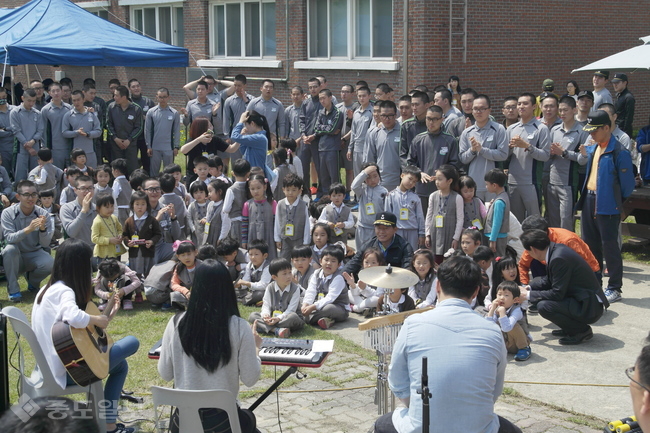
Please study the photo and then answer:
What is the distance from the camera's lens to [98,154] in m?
14.9

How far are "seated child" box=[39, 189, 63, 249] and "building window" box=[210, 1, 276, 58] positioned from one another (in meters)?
9.78

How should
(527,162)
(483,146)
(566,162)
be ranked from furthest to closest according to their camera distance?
(566,162)
(527,162)
(483,146)

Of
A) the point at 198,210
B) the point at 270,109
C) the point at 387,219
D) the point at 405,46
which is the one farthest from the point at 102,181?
the point at 405,46

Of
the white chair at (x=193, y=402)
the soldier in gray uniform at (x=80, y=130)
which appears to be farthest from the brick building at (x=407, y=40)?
the white chair at (x=193, y=402)

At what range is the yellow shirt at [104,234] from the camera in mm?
9398

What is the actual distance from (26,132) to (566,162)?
9381mm

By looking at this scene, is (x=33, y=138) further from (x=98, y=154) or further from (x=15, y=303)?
(x=15, y=303)

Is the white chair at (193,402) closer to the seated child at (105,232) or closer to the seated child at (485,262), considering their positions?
the seated child at (485,262)

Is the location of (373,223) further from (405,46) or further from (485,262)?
(405,46)

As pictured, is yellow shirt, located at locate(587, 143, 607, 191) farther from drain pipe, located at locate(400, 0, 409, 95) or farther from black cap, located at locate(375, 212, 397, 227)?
drain pipe, located at locate(400, 0, 409, 95)

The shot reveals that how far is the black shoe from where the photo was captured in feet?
24.5

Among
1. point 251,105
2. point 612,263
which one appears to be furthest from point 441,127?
Result: point 251,105

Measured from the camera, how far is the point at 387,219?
8.63 m

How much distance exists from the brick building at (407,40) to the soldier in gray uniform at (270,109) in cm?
347
